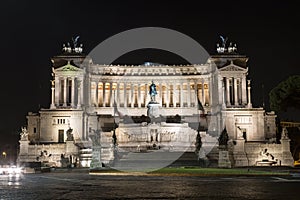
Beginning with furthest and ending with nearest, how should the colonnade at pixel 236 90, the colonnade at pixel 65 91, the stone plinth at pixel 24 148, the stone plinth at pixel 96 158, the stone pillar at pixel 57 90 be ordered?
the colonnade at pixel 236 90 < the stone pillar at pixel 57 90 < the colonnade at pixel 65 91 < the stone plinth at pixel 24 148 < the stone plinth at pixel 96 158

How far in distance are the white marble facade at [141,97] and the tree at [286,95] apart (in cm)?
4235

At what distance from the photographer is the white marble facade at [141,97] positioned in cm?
10100

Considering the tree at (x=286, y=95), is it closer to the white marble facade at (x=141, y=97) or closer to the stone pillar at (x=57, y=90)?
the white marble facade at (x=141, y=97)

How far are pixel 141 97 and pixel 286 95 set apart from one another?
68.9m

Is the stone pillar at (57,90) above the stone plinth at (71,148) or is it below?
above

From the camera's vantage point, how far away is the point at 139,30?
119 m

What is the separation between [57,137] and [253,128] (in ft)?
146

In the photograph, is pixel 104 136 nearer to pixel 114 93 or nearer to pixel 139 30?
pixel 114 93

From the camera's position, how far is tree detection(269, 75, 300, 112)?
171 ft

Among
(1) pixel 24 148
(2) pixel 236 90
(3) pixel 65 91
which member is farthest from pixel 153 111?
(1) pixel 24 148

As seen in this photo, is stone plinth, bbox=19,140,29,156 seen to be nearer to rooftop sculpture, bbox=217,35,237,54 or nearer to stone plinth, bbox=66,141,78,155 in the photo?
stone plinth, bbox=66,141,78,155

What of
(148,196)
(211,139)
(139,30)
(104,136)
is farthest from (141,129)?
(148,196)

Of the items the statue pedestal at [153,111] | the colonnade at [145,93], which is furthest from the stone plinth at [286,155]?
the colonnade at [145,93]

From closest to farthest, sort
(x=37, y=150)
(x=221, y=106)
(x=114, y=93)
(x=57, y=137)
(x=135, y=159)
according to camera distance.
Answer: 1. (x=135, y=159)
2. (x=37, y=150)
3. (x=57, y=137)
4. (x=221, y=106)
5. (x=114, y=93)
